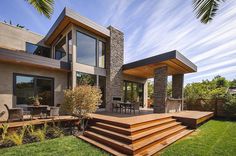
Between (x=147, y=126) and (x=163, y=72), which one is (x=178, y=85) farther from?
(x=147, y=126)

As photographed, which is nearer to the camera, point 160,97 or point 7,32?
point 160,97

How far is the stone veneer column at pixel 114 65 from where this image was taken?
11.7 metres

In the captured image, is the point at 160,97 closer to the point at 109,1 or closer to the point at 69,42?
the point at 109,1

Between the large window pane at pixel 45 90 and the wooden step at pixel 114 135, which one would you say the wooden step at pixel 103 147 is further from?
the large window pane at pixel 45 90

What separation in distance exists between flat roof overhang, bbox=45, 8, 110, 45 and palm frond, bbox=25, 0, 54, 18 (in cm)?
546

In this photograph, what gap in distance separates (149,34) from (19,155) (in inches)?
385

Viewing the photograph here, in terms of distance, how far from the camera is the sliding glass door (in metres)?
14.2

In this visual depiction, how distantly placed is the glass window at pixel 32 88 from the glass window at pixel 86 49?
270cm

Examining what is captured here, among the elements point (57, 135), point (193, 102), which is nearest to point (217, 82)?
point (193, 102)

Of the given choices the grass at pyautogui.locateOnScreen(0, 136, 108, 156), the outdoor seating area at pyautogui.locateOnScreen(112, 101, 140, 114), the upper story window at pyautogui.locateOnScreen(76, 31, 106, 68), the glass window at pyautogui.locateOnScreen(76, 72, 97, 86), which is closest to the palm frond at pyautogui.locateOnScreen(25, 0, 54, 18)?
the grass at pyautogui.locateOnScreen(0, 136, 108, 156)

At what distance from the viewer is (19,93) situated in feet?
30.1

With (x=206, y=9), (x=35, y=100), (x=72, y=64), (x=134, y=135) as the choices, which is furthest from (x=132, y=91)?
(x=206, y=9)

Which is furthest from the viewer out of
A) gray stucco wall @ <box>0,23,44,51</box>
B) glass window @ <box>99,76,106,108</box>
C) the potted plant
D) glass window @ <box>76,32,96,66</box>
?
glass window @ <box>99,76,106,108</box>

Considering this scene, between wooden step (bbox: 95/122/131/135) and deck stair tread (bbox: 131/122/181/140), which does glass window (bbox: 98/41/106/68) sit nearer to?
wooden step (bbox: 95/122/131/135)
